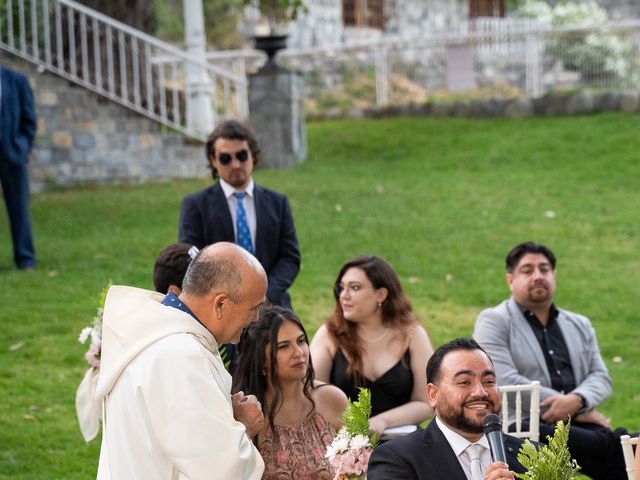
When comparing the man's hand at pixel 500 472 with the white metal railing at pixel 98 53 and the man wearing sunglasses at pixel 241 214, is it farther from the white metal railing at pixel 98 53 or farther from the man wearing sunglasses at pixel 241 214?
the white metal railing at pixel 98 53

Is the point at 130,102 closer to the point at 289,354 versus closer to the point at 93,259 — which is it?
the point at 93,259

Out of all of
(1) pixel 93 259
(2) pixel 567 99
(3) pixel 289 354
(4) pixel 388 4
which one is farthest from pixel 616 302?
(4) pixel 388 4

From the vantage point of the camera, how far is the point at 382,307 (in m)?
6.96

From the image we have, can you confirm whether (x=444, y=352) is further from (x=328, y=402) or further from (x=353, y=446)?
(x=328, y=402)

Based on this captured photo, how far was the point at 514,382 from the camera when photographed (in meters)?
6.98

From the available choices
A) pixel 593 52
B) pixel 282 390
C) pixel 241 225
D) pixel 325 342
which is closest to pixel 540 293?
pixel 325 342

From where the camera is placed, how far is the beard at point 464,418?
4.75 meters

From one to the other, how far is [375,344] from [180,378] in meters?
3.10

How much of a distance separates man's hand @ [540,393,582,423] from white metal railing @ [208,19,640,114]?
505 inches

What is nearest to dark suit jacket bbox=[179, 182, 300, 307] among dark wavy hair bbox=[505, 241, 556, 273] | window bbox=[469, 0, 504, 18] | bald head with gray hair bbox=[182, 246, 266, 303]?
dark wavy hair bbox=[505, 241, 556, 273]

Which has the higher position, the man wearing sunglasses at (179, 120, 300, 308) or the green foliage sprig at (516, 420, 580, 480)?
the man wearing sunglasses at (179, 120, 300, 308)

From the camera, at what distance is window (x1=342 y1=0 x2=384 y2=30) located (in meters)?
28.7

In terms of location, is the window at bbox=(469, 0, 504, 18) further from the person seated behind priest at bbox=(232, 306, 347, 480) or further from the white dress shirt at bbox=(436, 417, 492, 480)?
the white dress shirt at bbox=(436, 417, 492, 480)

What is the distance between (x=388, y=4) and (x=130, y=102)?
13.6 m
